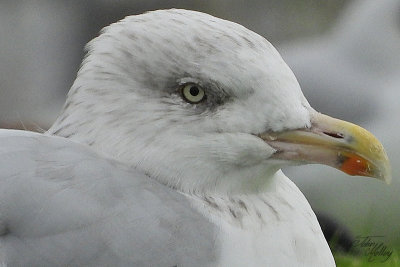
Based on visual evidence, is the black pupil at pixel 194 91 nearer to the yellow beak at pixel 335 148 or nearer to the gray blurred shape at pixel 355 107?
the yellow beak at pixel 335 148

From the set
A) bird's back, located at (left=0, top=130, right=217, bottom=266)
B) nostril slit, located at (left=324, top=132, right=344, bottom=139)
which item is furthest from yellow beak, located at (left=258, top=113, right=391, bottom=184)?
bird's back, located at (left=0, top=130, right=217, bottom=266)

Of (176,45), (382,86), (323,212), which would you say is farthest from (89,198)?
(382,86)

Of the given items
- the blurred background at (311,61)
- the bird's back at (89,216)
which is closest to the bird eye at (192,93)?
the bird's back at (89,216)

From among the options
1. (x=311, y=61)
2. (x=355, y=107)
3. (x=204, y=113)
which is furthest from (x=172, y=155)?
(x=311, y=61)

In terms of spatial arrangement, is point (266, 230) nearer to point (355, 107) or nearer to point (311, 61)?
point (355, 107)

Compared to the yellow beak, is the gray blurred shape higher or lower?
lower

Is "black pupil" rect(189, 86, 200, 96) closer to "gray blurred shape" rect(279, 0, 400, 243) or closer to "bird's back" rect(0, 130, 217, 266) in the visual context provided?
"bird's back" rect(0, 130, 217, 266)
